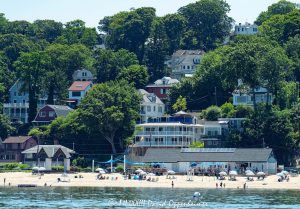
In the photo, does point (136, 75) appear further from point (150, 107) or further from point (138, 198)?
point (138, 198)

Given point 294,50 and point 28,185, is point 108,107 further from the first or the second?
point 294,50

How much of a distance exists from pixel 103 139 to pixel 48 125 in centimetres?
1343

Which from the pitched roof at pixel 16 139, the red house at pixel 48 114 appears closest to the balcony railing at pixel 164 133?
the red house at pixel 48 114

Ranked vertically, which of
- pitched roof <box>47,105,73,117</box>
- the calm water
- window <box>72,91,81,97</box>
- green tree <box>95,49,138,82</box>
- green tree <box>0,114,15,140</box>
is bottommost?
the calm water

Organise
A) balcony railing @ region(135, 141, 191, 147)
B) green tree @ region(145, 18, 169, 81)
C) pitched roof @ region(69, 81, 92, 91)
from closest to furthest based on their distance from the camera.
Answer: balcony railing @ region(135, 141, 191, 147) < pitched roof @ region(69, 81, 92, 91) < green tree @ region(145, 18, 169, 81)

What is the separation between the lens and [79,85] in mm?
179875

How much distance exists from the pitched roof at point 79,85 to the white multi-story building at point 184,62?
22.6 m

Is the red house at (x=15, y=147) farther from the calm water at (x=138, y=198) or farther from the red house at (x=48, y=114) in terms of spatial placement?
the calm water at (x=138, y=198)

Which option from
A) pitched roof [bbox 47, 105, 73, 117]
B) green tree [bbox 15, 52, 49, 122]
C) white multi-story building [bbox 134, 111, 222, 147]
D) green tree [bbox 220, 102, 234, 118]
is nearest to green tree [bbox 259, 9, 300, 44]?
green tree [bbox 220, 102, 234, 118]

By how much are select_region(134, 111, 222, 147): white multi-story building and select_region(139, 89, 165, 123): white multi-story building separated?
10195 millimetres

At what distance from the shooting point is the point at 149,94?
169 metres

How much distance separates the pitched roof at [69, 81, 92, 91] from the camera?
586 ft

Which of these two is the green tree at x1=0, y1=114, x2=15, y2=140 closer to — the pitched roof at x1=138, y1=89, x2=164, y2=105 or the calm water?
the pitched roof at x1=138, y1=89, x2=164, y2=105

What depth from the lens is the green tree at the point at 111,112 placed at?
14475 centimetres
